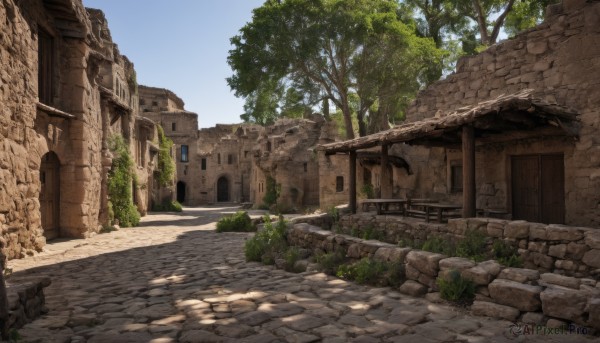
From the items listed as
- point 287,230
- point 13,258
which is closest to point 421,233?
point 287,230

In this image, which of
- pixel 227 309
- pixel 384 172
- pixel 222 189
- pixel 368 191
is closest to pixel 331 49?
pixel 368 191

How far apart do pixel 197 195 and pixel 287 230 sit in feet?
102

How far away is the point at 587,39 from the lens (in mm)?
8469

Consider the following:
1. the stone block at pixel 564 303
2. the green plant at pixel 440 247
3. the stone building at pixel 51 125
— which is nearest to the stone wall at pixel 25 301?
the stone building at pixel 51 125

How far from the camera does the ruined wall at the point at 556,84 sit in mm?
8328

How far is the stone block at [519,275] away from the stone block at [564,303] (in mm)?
404

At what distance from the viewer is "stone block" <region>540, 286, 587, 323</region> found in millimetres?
3887

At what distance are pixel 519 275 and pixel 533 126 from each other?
5231 millimetres

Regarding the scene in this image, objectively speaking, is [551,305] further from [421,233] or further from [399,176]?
[399,176]

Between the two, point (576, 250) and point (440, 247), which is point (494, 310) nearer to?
point (576, 250)

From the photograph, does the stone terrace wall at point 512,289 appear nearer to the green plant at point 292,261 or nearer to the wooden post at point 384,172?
the green plant at point 292,261

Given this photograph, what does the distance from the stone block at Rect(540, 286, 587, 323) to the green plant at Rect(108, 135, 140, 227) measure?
14529mm

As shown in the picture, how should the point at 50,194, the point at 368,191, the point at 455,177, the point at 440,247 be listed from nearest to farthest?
the point at 440,247 → the point at 50,194 → the point at 455,177 → the point at 368,191

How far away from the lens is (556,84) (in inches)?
360
